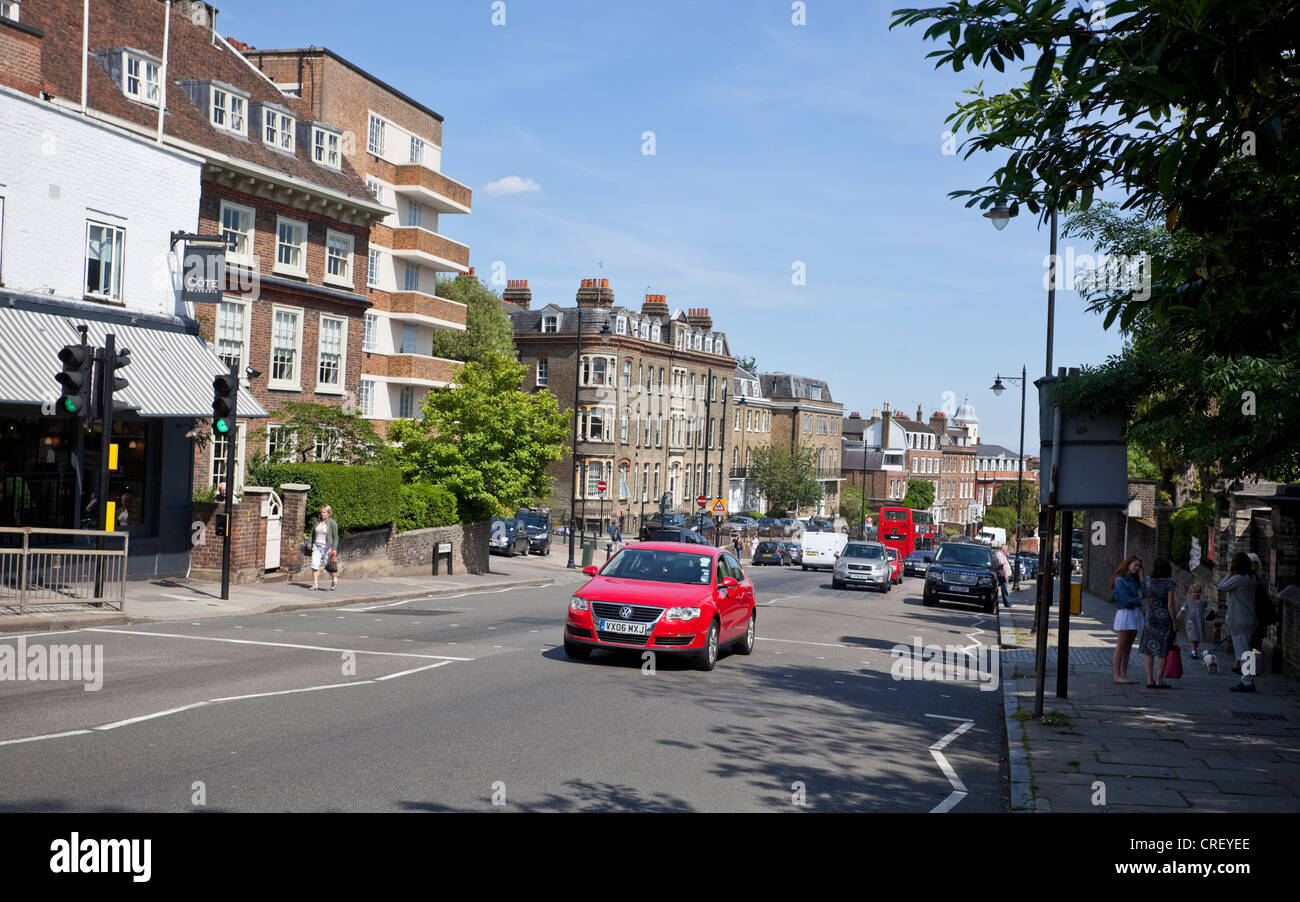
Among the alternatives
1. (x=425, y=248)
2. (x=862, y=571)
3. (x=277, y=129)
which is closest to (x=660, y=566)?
(x=862, y=571)

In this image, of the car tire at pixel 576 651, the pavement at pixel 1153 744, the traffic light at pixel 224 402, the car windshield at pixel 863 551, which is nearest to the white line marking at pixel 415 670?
the car tire at pixel 576 651

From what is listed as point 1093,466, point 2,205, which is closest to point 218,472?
point 2,205

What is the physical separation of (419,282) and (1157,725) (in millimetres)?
39694

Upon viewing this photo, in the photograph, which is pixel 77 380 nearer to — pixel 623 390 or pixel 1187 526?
pixel 1187 526

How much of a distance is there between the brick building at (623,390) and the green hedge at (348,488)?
3727cm

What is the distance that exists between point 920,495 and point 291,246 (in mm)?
97474

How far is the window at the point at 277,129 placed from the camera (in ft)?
Answer: 113

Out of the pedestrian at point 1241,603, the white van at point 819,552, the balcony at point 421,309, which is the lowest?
the white van at point 819,552

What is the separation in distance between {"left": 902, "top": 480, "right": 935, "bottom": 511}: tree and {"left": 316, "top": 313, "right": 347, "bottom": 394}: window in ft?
304

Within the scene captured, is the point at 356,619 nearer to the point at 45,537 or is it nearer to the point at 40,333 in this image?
the point at 45,537

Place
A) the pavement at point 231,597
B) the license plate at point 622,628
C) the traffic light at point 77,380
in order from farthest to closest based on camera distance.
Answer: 1. the traffic light at point 77,380
2. the pavement at point 231,597
3. the license plate at point 622,628

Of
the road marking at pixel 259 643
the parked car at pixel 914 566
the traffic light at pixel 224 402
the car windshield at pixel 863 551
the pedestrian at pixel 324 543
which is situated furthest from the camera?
the parked car at pixel 914 566

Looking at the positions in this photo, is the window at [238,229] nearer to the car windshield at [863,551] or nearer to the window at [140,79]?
the window at [140,79]

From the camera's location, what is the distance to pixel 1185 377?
519 inches
